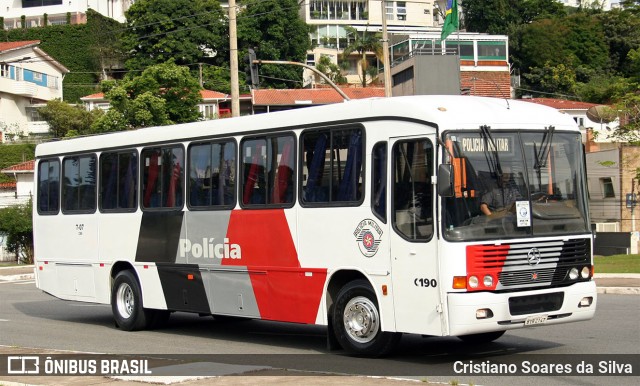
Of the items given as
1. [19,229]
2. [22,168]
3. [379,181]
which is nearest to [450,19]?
[379,181]

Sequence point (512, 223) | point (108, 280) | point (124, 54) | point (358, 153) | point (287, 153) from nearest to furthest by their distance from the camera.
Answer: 1. point (512, 223)
2. point (358, 153)
3. point (287, 153)
4. point (108, 280)
5. point (124, 54)

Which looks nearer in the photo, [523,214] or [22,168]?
[523,214]

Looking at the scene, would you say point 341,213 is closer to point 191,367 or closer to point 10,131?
point 191,367

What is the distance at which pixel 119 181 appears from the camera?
1767 centimetres

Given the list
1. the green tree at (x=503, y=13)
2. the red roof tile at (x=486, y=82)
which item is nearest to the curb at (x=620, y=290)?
the red roof tile at (x=486, y=82)

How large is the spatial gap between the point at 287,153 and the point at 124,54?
80.7 meters

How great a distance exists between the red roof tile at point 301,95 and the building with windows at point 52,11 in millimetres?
28749

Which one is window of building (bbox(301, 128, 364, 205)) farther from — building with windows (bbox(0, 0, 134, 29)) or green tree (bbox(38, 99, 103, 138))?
building with windows (bbox(0, 0, 134, 29))

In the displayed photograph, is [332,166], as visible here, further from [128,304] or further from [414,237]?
[128,304]

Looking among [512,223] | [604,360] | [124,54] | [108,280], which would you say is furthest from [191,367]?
[124,54]

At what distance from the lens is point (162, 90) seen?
63906 millimetres

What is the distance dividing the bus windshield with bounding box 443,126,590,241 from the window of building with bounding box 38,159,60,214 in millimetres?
10251

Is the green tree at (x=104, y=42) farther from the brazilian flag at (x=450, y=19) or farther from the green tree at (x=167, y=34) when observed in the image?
the brazilian flag at (x=450, y=19)

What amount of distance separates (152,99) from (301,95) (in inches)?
941
